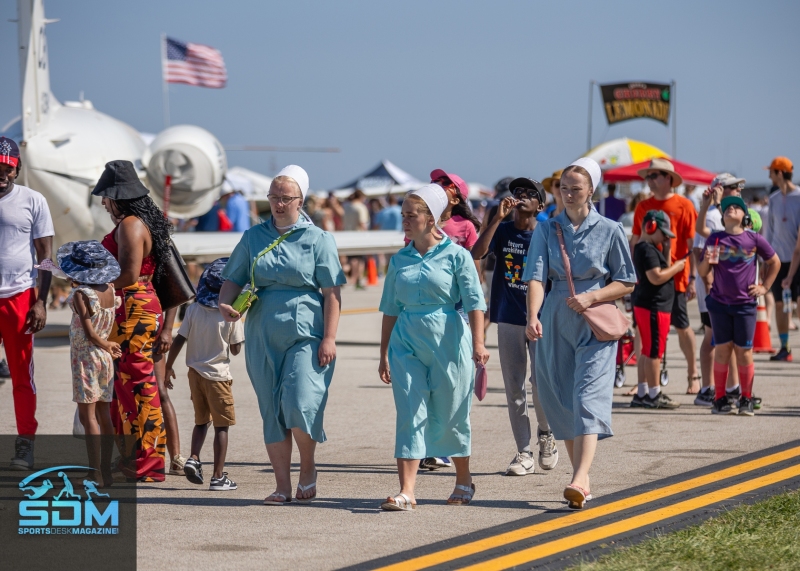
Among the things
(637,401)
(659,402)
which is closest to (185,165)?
(637,401)

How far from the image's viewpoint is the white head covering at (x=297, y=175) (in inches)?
249

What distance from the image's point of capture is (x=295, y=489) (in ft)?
22.0

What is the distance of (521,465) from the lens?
23.1 feet

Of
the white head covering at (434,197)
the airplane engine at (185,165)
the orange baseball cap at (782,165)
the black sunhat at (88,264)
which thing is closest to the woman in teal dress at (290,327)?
the white head covering at (434,197)

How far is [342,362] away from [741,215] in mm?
5655

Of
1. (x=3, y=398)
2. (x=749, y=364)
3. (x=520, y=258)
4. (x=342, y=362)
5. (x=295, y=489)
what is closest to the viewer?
(x=295, y=489)

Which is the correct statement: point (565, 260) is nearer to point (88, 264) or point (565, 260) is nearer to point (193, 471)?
point (193, 471)

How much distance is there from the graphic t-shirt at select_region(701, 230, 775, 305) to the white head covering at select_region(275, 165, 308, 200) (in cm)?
421

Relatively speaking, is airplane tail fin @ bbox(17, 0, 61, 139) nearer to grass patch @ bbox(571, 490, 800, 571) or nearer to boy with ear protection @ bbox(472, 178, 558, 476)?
boy with ear protection @ bbox(472, 178, 558, 476)

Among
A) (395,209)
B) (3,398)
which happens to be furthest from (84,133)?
(395,209)

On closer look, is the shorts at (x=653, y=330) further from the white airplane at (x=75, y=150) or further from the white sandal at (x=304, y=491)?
the white airplane at (x=75, y=150)

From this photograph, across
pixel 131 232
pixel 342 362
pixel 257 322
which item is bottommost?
pixel 342 362

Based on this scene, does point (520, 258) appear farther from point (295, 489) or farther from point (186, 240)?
point (186, 240)

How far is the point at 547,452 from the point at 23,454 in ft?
11.0
